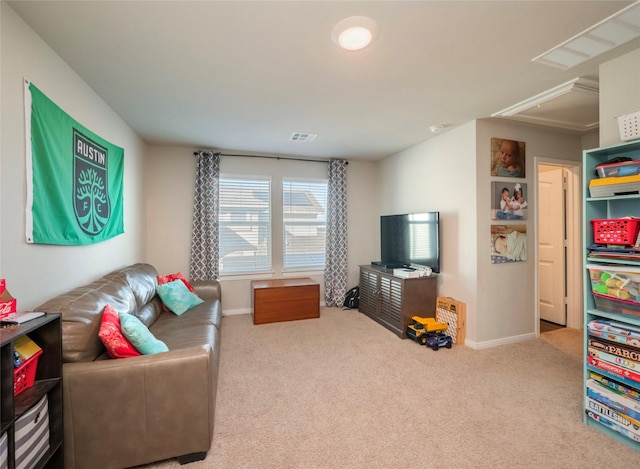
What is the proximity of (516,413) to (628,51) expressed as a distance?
2.55m

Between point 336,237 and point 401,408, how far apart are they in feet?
9.60

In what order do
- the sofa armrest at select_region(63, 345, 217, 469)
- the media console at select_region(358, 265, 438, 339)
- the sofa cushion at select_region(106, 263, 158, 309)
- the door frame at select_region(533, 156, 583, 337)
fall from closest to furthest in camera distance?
1. the sofa armrest at select_region(63, 345, 217, 469)
2. the sofa cushion at select_region(106, 263, 158, 309)
3. the media console at select_region(358, 265, 438, 339)
4. the door frame at select_region(533, 156, 583, 337)

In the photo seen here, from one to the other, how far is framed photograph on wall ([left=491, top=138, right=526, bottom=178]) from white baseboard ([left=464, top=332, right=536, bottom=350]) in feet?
6.00

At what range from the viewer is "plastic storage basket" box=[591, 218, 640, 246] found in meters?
1.70

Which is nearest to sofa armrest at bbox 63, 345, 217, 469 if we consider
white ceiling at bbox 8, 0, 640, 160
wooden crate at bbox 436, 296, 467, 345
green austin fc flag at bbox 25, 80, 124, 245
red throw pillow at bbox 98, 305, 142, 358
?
red throw pillow at bbox 98, 305, 142, 358

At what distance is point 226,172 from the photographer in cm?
429

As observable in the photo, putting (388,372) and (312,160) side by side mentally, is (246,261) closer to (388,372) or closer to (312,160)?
(312,160)

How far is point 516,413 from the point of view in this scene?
1995mm

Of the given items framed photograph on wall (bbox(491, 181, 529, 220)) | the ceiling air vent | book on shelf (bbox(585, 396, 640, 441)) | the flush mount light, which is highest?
the ceiling air vent

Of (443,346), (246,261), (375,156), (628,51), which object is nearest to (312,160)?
(375,156)

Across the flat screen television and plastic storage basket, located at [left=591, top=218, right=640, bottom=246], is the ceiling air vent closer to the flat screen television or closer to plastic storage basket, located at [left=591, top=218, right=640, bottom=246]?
the flat screen television

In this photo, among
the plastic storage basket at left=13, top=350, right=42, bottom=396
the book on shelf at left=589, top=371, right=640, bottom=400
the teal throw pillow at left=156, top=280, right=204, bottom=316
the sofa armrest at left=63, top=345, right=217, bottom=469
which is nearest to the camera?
the plastic storage basket at left=13, top=350, right=42, bottom=396

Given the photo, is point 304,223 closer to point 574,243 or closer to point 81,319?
point 81,319

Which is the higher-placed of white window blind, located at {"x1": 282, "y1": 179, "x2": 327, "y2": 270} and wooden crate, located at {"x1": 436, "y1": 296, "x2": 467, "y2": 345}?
white window blind, located at {"x1": 282, "y1": 179, "x2": 327, "y2": 270}
